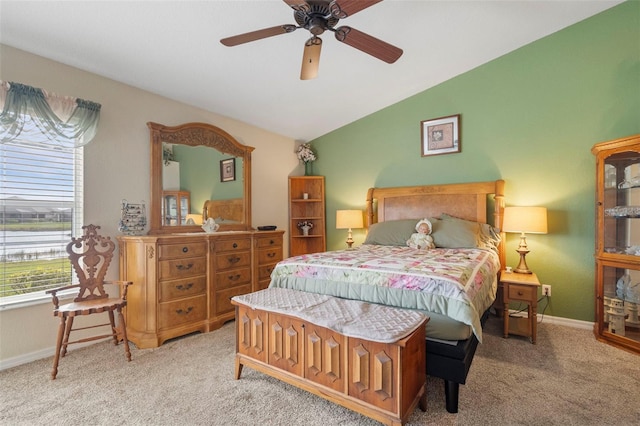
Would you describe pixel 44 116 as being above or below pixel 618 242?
above

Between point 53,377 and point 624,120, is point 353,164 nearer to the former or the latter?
point 624,120

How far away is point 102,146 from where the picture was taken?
274 cm

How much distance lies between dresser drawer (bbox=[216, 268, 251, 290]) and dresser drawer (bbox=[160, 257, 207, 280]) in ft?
0.70

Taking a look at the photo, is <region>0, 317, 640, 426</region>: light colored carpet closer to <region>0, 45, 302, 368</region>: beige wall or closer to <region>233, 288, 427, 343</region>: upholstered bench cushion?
<region>0, 45, 302, 368</region>: beige wall

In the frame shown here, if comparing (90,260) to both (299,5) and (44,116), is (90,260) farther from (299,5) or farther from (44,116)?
(299,5)

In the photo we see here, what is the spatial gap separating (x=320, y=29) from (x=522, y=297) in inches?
108

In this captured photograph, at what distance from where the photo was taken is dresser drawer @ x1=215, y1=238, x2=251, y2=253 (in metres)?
3.13

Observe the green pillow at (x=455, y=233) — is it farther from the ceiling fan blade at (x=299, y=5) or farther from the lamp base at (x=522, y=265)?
the ceiling fan blade at (x=299, y=5)

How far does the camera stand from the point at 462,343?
172 centimetres

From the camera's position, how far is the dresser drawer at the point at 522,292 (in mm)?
2590

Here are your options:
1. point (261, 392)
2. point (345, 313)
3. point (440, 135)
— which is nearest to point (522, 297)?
point (345, 313)

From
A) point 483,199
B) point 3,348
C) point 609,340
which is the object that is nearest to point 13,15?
point 3,348

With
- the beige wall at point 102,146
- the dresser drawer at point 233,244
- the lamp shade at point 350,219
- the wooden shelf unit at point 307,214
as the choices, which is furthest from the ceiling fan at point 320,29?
the wooden shelf unit at point 307,214

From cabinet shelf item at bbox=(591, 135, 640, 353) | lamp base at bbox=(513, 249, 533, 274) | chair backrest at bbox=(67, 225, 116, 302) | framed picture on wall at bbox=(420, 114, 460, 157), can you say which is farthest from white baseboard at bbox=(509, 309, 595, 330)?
chair backrest at bbox=(67, 225, 116, 302)
